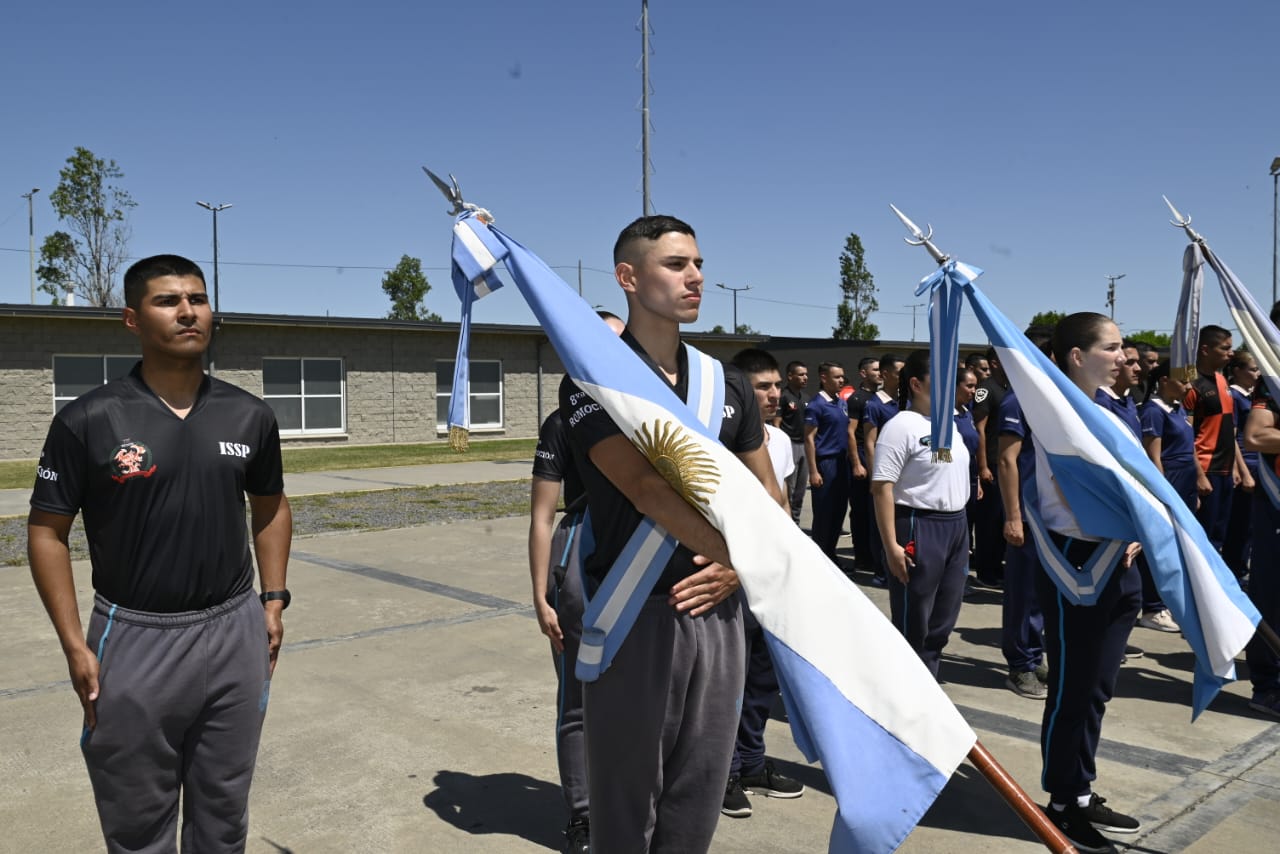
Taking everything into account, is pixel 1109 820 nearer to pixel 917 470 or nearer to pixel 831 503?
pixel 917 470

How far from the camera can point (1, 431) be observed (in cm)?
2178

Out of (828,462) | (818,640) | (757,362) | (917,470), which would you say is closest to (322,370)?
(828,462)

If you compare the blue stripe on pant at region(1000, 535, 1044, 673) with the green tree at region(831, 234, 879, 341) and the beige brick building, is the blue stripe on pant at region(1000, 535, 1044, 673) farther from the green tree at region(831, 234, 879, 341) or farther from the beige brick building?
the green tree at region(831, 234, 879, 341)

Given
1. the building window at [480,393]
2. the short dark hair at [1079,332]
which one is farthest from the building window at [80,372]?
the short dark hair at [1079,332]

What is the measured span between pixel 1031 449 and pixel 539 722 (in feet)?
9.18

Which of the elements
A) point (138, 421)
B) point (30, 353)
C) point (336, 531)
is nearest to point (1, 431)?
point (30, 353)

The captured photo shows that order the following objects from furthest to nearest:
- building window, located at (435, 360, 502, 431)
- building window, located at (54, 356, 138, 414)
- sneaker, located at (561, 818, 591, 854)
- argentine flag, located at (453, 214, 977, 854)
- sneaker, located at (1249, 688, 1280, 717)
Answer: building window, located at (435, 360, 502, 431), building window, located at (54, 356, 138, 414), sneaker, located at (1249, 688, 1280, 717), sneaker, located at (561, 818, 591, 854), argentine flag, located at (453, 214, 977, 854)

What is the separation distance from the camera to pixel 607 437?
2643mm

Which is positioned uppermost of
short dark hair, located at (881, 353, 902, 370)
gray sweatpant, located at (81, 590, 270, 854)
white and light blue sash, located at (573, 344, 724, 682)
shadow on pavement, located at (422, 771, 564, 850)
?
short dark hair, located at (881, 353, 902, 370)

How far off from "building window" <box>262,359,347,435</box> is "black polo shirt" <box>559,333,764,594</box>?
23365 mm

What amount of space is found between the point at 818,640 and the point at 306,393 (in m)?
24.6

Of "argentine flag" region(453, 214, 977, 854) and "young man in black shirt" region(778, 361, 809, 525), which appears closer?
"argentine flag" region(453, 214, 977, 854)

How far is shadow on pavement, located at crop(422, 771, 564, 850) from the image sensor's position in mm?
4137

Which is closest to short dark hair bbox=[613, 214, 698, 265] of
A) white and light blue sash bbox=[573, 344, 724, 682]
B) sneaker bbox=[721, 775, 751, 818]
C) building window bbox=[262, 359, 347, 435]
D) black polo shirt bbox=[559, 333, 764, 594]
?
black polo shirt bbox=[559, 333, 764, 594]
